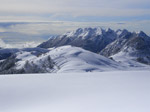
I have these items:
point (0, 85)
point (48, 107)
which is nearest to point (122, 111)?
point (48, 107)

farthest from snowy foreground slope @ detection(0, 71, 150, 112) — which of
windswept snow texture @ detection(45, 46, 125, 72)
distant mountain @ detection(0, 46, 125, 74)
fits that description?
windswept snow texture @ detection(45, 46, 125, 72)

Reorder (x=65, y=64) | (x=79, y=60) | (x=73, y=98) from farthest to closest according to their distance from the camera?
(x=79, y=60) < (x=65, y=64) < (x=73, y=98)

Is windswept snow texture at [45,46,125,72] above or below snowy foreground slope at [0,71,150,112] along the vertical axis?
below

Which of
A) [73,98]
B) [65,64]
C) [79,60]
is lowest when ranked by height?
[65,64]

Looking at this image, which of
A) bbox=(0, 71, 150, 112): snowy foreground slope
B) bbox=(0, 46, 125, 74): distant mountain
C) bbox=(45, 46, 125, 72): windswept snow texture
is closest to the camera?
bbox=(0, 71, 150, 112): snowy foreground slope

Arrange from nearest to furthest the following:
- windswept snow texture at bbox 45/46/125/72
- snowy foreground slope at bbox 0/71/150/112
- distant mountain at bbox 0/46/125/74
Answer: snowy foreground slope at bbox 0/71/150/112, distant mountain at bbox 0/46/125/74, windswept snow texture at bbox 45/46/125/72

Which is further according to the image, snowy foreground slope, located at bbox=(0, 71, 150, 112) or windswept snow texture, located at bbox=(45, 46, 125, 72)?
windswept snow texture, located at bbox=(45, 46, 125, 72)

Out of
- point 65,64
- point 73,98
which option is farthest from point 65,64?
point 73,98

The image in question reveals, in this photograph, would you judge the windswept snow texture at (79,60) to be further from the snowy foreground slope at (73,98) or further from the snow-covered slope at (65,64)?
the snowy foreground slope at (73,98)

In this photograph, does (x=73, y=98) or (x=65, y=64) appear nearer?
(x=73, y=98)

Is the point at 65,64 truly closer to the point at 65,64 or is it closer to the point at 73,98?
the point at 65,64

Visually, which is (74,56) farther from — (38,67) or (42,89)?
(42,89)

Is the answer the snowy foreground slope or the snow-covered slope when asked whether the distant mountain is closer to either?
the snow-covered slope

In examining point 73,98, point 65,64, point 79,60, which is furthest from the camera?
point 79,60
